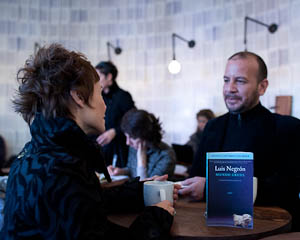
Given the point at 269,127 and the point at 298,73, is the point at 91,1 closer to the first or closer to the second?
the point at 298,73

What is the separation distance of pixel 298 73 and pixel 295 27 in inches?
19.1

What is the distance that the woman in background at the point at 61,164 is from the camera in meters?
0.75

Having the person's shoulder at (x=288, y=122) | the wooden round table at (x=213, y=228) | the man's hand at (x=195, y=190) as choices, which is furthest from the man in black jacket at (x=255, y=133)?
the wooden round table at (x=213, y=228)

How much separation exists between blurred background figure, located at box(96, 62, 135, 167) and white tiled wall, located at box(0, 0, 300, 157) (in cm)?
180

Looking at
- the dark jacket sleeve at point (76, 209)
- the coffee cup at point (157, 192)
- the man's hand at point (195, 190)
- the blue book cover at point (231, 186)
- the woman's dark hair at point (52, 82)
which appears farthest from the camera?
the man's hand at point (195, 190)

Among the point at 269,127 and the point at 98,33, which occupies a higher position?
the point at 98,33

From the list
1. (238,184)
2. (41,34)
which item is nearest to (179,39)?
(41,34)

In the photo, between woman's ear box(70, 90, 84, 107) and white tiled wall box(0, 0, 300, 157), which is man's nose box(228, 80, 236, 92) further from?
white tiled wall box(0, 0, 300, 157)

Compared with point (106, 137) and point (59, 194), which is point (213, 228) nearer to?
point (59, 194)

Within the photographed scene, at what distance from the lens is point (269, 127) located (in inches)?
67.1

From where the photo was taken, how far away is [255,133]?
5.65 ft

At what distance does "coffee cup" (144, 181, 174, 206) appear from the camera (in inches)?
43.3

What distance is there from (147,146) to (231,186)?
1.32 m

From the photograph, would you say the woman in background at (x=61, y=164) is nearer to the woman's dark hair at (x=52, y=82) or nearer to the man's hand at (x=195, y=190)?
the woman's dark hair at (x=52, y=82)
